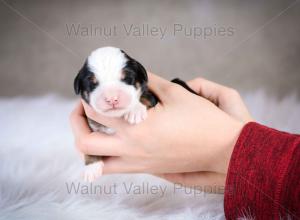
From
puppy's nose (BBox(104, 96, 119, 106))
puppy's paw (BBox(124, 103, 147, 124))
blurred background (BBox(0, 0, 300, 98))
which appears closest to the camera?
puppy's nose (BBox(104, 96, 119, 106))

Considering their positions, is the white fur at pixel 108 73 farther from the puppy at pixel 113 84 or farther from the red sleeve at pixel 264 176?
the red sleeve at pixel 264 176

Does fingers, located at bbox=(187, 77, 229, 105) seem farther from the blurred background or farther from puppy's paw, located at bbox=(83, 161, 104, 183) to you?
puppy's paw, located at bbox=(83, 161, 104, 183)

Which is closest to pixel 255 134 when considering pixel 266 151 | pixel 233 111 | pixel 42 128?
pixel 266 151

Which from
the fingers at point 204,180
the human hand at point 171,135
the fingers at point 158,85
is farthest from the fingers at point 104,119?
the fingers at point 204,180

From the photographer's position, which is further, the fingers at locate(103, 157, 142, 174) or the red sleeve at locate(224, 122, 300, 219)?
the fingers at locate(103, 157, 142, 174)

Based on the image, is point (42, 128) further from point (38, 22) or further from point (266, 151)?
point (266, 151)

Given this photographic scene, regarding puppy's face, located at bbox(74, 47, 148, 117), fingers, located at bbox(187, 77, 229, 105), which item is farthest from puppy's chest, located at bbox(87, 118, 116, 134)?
fingers, located at bbox(187, 77, 229, 105)

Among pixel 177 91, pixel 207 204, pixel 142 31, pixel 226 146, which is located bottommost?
pixel 207 204
